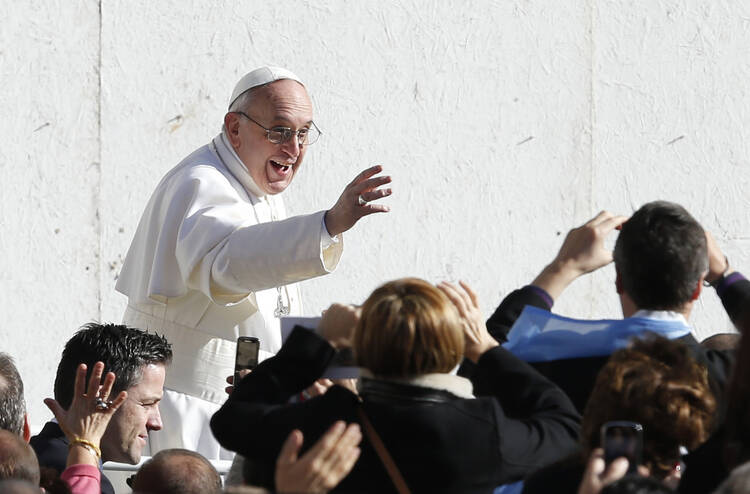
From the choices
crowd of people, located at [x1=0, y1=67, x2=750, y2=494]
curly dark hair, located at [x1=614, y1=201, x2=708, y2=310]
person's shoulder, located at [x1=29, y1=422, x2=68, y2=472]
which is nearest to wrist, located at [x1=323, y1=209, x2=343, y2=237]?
crowd of people, located at [x1=0, y1=67, x2=750, y2=494]

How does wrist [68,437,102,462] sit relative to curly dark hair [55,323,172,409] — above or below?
below

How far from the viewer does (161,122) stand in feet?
21.3

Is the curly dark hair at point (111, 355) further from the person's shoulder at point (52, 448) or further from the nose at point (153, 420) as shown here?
the person's shoulder at point (52, 448)

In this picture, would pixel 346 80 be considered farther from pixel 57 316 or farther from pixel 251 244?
pixel 251 244

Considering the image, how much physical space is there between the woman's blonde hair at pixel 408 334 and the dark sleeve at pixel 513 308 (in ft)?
2.20

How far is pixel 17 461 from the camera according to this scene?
274 centimetres

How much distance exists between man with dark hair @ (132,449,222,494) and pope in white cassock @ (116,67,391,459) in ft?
4.81

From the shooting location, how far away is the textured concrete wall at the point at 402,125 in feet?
20.7

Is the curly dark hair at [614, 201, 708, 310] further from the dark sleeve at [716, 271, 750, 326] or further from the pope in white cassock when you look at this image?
the pope in white cassock

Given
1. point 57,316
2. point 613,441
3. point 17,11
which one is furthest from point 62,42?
point 613,441

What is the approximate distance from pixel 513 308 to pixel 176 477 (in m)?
0.89

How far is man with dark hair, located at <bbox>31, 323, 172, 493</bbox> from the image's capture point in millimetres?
3936

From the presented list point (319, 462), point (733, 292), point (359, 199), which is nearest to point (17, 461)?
point (319, 462)

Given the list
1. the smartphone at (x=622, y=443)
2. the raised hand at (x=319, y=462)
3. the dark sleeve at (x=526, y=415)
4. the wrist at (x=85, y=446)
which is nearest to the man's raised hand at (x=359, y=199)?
the wrist at (x=85, y=446)
